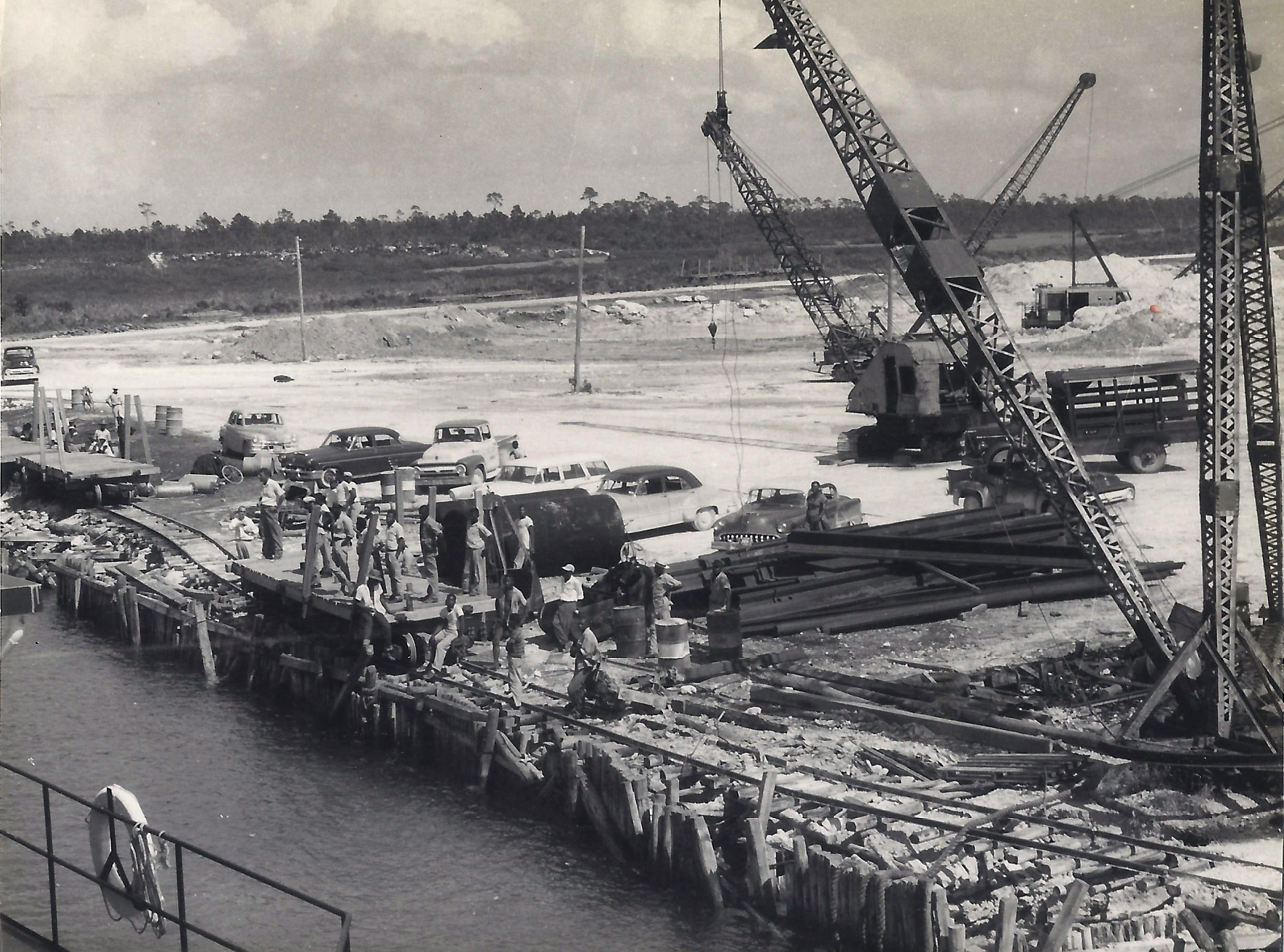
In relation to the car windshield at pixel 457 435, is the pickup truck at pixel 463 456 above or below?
below

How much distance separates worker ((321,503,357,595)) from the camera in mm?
25312

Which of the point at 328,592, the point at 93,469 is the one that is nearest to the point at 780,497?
the point at 328,592

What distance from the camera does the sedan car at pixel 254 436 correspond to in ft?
145

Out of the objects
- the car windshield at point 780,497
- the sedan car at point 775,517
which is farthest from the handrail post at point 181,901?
the car windshield at point 780,497

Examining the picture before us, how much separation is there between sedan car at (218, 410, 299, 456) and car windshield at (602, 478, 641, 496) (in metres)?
16.1

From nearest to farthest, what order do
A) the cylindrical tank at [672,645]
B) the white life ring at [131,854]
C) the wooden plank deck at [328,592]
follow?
1. the white life ring at [131,854]
2. the cylindrical tank at [672,645]
3. the wooden plank deck at [328,592]

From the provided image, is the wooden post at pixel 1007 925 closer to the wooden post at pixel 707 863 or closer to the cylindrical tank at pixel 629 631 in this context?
the wooden post at pixel 707 863

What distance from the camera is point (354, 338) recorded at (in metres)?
83.6

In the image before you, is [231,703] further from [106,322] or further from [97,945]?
[106,322]

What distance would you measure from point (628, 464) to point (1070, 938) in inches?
1162

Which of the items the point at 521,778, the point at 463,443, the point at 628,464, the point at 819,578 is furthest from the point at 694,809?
the point at 628,464

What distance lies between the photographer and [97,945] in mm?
18047

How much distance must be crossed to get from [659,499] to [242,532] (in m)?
8.99

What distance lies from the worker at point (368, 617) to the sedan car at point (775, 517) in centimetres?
767
